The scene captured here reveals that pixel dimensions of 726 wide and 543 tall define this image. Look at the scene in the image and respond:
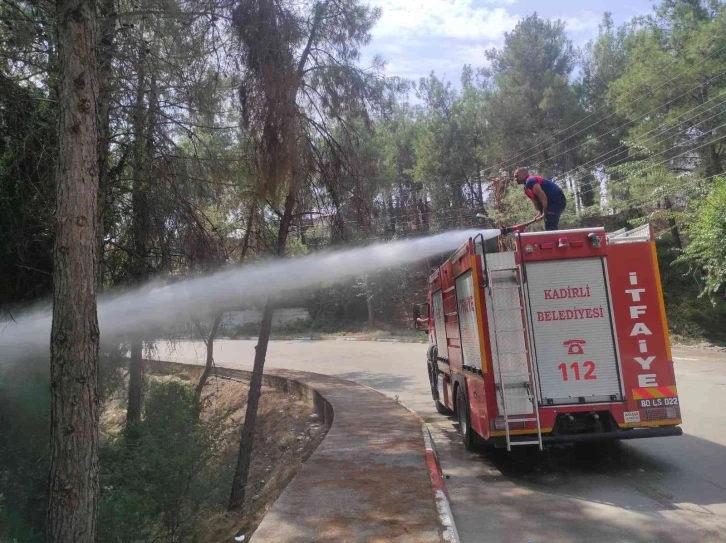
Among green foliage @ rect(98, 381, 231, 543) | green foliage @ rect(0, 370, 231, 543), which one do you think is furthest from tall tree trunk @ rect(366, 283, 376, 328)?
green foliage @ rect(0, 370, 231, 543)

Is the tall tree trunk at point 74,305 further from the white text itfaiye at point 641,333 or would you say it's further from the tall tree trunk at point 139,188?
the white text itfaiye at point 641,333

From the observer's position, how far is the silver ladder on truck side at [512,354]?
6406 mm

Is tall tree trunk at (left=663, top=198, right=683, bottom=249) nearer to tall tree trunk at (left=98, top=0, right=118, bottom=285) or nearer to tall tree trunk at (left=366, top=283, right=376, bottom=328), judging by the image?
tall tree trunk at (left=366, top=283, right=376, bottom=328)

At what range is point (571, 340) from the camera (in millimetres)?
6648

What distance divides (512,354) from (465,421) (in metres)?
2.01

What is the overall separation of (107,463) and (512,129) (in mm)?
29047

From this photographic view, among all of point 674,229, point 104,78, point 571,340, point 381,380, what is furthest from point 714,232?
point 104,78

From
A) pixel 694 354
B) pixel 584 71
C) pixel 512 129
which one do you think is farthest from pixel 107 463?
pixel 584 71

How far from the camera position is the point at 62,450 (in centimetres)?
392

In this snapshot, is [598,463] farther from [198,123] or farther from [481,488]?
[198,123]

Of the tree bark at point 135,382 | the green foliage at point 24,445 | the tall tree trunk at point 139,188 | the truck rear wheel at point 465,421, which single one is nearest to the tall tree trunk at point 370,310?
the tree bark at point 135,382

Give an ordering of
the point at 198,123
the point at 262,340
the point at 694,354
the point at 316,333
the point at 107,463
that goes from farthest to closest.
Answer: the point at 316,333, the point at 694,354, the point at 262,340, the point at 198,123, the point at 107,463

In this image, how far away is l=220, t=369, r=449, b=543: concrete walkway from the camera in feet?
15.7

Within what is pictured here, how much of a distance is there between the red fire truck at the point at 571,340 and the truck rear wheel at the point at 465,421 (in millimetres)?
1092
